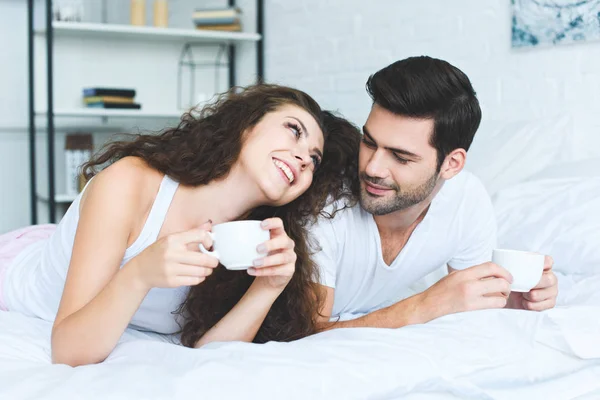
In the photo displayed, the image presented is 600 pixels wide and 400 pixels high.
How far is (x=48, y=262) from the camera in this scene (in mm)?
1600

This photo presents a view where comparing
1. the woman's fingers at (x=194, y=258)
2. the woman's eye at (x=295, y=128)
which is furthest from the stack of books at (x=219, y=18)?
the woman's fingers at (x=194, y=258)

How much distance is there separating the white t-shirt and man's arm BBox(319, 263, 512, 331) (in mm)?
182

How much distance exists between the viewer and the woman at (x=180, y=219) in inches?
46.5

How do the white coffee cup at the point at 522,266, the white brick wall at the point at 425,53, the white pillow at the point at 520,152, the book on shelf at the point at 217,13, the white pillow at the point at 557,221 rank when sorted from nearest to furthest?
1. the white coffee cup at the point at 522,266
2. the white pillow at the point at 557,221
3. the white pillow at the point at 520,152
4. the white brick wall at the point at 425,53
5. the book on shelf at the point at 217,13

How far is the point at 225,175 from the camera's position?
1475 mm

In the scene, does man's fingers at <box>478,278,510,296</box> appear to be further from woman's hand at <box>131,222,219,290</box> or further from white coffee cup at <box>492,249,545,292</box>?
woman's hand at <box>131,222,219,290</box>

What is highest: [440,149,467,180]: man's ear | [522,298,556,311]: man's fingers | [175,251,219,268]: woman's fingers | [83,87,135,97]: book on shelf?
[83,87,135,97]: book on shelf

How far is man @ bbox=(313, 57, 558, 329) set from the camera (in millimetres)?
1432

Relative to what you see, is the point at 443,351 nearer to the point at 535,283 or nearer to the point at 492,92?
the point at 535,283

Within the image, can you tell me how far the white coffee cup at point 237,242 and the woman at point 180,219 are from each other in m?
0.01

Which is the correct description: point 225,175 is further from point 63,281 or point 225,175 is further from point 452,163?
point 452,163

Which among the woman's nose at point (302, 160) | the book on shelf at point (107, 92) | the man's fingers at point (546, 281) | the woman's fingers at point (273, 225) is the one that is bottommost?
the man's fingers at point (546, 281)

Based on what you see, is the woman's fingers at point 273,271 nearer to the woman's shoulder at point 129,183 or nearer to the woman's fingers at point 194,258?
the woman's fingers at point 194,258

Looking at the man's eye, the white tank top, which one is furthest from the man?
the white tank top
